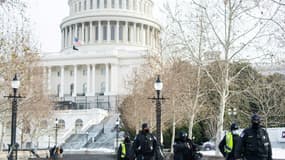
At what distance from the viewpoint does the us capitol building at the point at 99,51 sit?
107 meters

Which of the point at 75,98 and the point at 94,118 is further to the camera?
the point at 75,98

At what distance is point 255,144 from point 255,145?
0.02 metres

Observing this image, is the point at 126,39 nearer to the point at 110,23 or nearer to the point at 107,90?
the point at 110,23

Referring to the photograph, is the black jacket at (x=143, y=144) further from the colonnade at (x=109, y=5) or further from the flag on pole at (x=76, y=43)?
the colonnade at (x=109, y=5)

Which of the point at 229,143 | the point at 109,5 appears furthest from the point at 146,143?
the point at 109,5

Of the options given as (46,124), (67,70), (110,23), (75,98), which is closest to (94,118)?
(46,124)

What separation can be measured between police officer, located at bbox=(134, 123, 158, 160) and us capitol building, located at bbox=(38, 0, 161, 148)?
263 ft

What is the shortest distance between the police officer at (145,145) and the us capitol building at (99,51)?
263ft

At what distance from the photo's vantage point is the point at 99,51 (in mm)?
110875

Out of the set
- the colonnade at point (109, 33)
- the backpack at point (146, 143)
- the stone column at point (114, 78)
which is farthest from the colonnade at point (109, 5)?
the backpack at point (146, 143)

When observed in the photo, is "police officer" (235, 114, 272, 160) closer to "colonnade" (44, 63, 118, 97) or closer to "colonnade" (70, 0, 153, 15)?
"colonnade" (44, 63, 118, 97)

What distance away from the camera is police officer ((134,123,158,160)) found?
12.9m

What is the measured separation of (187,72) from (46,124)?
2800cm

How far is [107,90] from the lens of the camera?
356 ft
